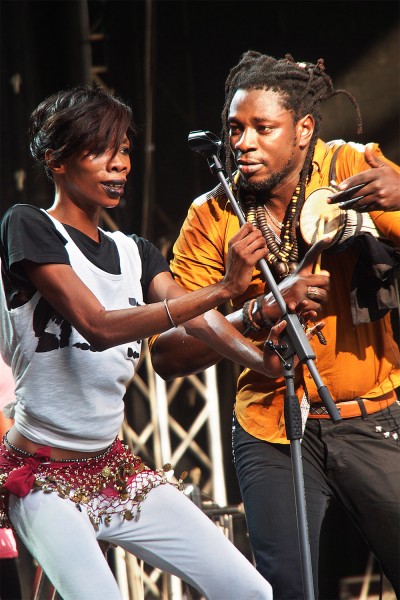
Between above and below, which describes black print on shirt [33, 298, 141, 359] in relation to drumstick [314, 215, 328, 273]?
below

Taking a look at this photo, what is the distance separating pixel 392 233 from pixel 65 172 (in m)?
1.18

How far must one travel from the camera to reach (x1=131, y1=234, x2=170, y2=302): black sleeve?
294cm

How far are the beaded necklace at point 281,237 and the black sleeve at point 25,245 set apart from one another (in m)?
0.89

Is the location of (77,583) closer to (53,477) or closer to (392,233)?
(53,477)

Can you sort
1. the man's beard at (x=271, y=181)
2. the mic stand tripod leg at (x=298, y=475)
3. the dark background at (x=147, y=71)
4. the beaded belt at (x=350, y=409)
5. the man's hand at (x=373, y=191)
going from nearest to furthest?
the mic stand tripod leg at (x=298, y=475) → the man's hand at (x=373, y=191) → the beaded belt at (x=350, y=409) → the man's beard at (x=271, y=181) → the dark background at (x=147, y=71)

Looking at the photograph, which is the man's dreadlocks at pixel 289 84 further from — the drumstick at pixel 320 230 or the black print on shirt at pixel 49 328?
the black print on shirt at pixel 49 328

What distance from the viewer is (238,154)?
3.15 metres

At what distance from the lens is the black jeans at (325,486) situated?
2.93m

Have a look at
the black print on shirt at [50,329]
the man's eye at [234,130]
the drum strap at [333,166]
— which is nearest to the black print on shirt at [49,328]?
the black print on shirt at [50,329]

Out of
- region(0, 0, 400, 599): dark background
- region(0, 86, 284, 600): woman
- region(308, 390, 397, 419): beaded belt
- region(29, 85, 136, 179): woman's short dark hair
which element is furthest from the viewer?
region(0, 0, 400, 599): dark background

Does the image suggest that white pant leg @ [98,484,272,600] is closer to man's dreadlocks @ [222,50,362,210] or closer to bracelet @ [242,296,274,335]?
bracelet @ [242,296,274,335]

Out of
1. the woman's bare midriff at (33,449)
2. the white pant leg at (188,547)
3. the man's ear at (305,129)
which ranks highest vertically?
the man's ear at (305,129)

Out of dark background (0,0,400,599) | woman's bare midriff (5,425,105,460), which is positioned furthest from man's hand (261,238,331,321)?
dark background (0,0,400,599)

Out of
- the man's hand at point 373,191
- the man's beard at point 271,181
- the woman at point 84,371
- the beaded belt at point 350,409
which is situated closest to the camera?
the woman at point 84,371
